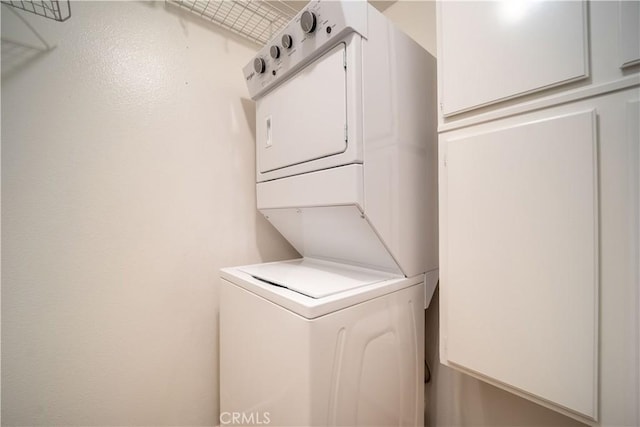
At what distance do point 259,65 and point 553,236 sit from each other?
5.11ft

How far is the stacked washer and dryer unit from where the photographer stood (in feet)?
3.20

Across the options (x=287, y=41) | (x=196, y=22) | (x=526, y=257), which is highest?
(x=196, y=22)

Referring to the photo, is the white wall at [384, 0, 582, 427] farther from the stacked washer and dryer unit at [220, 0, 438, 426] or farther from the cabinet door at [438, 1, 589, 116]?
the cabinet door at [438, 1, 589, 116]

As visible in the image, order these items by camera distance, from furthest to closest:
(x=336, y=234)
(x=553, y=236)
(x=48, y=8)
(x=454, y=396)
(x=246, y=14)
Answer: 1. (x=246, y=14)
2. (x=454, y=396)
3. (x=336, y=234)
4. (x=48, y=8)
5. (x=553, y=236)

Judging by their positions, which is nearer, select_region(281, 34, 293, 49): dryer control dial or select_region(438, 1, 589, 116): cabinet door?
select_region(438, 1, 589, 116): cabinet door

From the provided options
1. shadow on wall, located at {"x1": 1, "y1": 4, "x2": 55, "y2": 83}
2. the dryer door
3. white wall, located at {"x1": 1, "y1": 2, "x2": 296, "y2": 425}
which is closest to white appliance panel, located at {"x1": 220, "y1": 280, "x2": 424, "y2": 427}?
white wall, located at {"x1": 1, "y1": 2, "x2": 296, "y2": 425}

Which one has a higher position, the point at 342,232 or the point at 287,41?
the point at 287,41

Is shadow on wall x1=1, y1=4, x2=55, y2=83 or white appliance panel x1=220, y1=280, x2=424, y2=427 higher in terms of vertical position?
shadow on wall x1=1, y1=4, x2=55, y2=83

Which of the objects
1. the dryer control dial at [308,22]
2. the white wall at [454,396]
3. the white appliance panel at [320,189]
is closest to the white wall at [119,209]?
the white appliance panel at [320,189]

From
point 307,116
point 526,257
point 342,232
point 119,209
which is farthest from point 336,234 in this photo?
point 119,209

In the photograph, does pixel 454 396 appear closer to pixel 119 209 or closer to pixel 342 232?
pixel 342 232

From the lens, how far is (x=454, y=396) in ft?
4.96

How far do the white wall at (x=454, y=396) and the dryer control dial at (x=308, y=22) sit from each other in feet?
3.08

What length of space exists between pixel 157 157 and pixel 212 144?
1.06 ft
